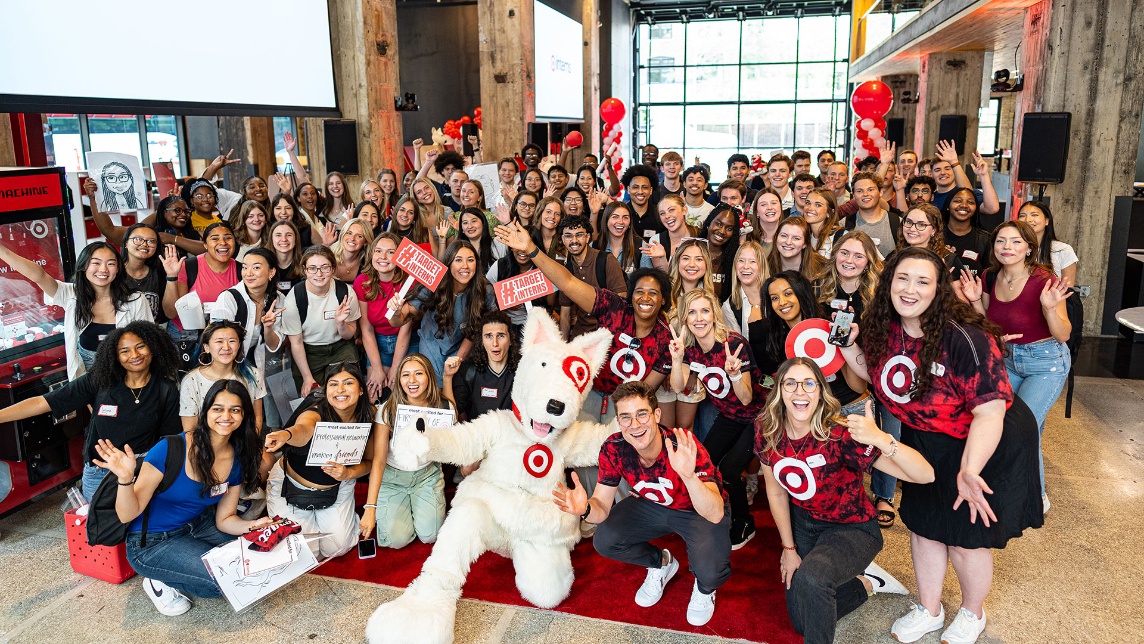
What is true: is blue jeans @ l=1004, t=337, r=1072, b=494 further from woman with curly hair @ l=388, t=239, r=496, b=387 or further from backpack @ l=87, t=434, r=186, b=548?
backpack @ l=87, t=434, r=186, b=548

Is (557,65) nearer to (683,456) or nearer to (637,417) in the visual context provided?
(637,417)

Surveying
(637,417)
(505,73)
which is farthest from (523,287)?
(505,73)

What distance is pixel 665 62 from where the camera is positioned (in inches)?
846

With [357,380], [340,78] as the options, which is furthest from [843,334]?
[340,78]

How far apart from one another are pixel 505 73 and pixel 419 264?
6509 millimetres

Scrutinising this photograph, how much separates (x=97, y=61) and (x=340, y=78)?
9.76 ft

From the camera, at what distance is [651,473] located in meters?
3.20

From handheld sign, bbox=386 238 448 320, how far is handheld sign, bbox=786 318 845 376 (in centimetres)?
178

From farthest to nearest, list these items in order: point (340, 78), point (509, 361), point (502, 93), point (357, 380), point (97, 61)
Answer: point (502, 93) < point (340, 78) < point (97, 61) < point (509, 361) < point (357, 380)

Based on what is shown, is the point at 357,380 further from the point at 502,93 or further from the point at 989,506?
the point at 502,93

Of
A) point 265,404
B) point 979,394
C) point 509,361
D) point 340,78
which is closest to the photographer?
point 979,394

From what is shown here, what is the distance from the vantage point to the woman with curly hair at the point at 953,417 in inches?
108

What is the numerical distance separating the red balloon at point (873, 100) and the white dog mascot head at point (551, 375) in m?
7.73

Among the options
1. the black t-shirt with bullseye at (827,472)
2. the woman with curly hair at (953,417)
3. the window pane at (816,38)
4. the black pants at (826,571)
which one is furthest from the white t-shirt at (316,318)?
the window pane at (816,38)
